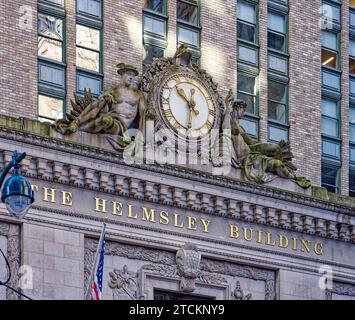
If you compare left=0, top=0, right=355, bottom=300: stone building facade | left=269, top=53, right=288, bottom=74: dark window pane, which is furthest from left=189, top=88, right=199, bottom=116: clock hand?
left=269, top=53, right=288, bottom=74: dark window pane

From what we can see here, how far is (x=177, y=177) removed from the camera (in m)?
50.7

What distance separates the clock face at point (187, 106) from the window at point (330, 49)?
22.5 feet

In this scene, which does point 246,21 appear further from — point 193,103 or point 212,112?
point 193,103

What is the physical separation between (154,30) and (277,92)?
18.1ft

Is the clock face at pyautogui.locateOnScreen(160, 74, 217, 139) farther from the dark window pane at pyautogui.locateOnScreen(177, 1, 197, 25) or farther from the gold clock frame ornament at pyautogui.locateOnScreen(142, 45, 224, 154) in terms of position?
the dark window pane at pyautogui.locateOnScreen(177, 1, 197, 25)

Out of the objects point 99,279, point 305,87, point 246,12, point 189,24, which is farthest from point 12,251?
point 305,87

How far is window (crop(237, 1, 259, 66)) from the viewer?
55375mm

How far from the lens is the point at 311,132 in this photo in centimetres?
5644
